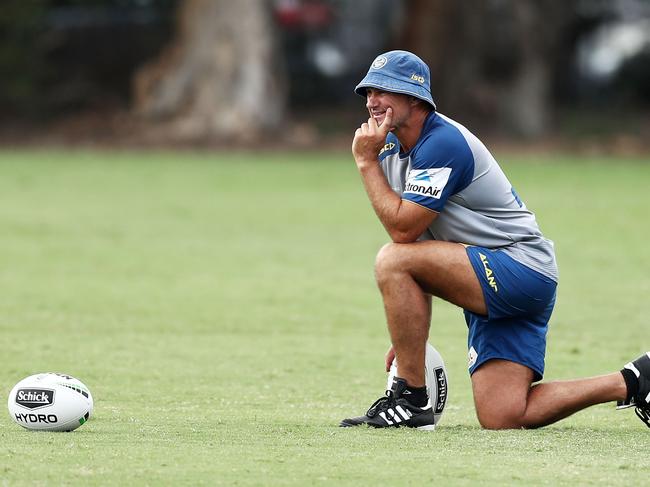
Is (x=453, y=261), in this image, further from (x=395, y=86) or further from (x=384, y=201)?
(x=395, y=86)

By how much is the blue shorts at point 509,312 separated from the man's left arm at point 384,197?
1.19 feet

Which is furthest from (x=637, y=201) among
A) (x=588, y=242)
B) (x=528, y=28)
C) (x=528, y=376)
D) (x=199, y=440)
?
(x=199, y=440)

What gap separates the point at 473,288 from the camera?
7680mm

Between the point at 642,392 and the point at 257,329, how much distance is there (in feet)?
16.2

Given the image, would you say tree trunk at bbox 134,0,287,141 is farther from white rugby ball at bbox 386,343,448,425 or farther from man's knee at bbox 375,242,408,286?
man's knee at bbox 375,242,408,286

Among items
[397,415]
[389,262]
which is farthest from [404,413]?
[389,262]

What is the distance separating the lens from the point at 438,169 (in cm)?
759

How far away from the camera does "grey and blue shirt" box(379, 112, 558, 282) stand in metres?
7.60

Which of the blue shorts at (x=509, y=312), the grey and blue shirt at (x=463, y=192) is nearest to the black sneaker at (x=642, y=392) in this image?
the blue shorts at (x=509, y=312)

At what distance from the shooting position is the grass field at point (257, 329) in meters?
6.55

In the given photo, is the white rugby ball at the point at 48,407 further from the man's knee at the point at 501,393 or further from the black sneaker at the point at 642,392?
the black sneaker at the point at 642,392

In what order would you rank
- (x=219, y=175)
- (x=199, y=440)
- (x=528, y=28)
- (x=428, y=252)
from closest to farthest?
(x=199, y=440) → (x=428, y=252) → (x=219, y=175) → (x=528, y=28)

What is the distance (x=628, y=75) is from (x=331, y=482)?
3369 centimetres

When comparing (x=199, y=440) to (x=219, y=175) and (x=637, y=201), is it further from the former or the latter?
(x=219, y=175)
